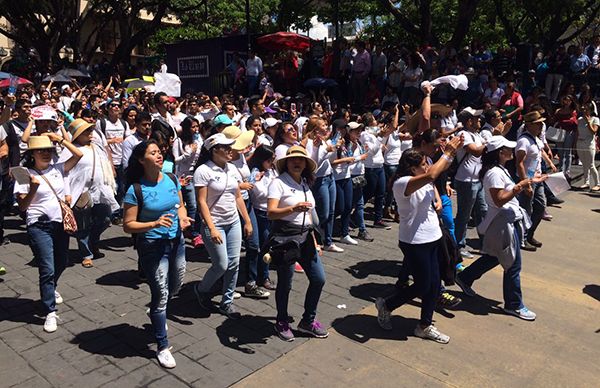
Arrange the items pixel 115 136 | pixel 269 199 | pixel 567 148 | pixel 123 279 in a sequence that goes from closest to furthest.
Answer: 1. pixel 269 199
2. pixel 123 279
3. pixel 115 136
4. pixel 567 148

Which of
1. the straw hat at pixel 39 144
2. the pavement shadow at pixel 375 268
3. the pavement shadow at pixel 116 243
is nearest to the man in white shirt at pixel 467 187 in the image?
the pavement shadow at pixel 375 268

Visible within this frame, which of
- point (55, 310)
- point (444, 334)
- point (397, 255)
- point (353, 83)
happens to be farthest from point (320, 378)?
point (353, 83)

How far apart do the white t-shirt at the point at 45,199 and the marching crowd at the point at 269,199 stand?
0.03ft

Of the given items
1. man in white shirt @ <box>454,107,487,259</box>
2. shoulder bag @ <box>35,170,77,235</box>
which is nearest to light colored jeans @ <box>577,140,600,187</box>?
man in white shirt @ <box>454,107,487,259</box>

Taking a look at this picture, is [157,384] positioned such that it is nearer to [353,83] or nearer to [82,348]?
[82,348]

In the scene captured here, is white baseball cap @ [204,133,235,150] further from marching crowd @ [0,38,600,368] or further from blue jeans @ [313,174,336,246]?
blue jeans @ [313,174,336,246]

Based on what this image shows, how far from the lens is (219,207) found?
191 inches

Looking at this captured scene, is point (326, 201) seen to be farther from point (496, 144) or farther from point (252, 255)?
point (496, 144)

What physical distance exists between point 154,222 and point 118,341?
4.36ft

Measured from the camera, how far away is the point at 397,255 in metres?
7.21

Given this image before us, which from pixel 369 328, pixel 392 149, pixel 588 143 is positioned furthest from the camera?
pixel 588 143

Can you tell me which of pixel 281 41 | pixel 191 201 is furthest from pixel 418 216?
pixel 281 41

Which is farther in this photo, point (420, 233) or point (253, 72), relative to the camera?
point (253, 72)

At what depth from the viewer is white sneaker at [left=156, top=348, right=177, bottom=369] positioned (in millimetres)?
4164
